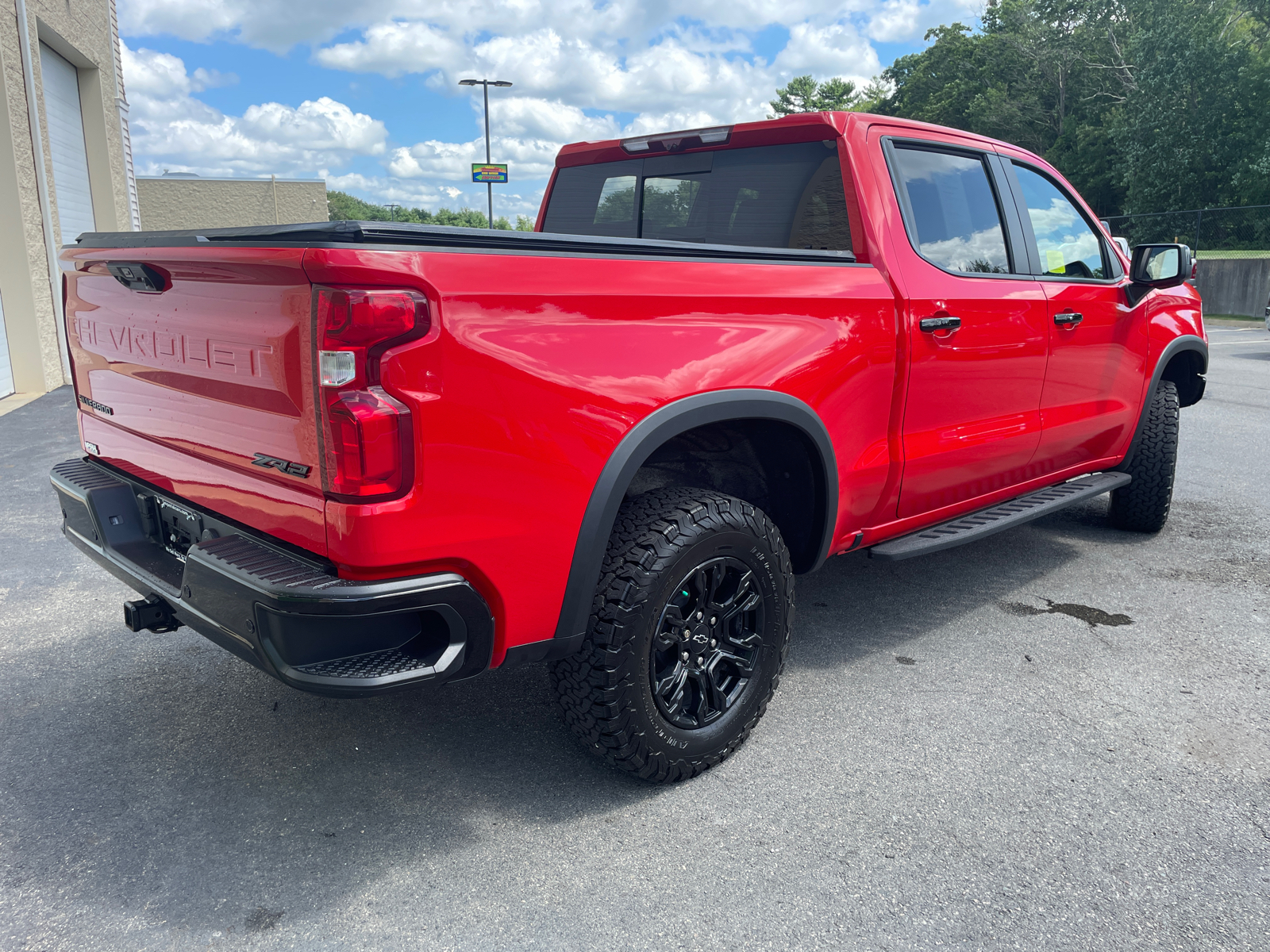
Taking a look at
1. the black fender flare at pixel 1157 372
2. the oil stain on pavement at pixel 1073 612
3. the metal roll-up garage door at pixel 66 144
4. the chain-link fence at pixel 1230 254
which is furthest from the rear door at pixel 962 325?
the chain-link fence at pixel 1230 254

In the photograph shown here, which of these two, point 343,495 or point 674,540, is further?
point 674,540

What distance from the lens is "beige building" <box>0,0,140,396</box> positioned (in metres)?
9.79

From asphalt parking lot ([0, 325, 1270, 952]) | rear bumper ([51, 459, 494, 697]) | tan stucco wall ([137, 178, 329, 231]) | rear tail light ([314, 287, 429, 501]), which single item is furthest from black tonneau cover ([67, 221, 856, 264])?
tan stucco wall ([137, 178, 329, 231])

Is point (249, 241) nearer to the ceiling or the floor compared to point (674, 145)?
nearer to the floor

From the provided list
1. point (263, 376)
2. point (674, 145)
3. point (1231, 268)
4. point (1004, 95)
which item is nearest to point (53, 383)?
point (674, 145)

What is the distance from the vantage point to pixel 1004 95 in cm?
4403

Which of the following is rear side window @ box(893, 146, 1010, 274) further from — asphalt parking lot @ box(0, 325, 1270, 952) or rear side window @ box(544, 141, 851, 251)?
asphalt parking lot @ box(0, 325, 1270, 952)

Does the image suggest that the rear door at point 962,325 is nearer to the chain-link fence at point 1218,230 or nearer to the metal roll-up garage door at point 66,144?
the metal roll-up garage door at point 66,144

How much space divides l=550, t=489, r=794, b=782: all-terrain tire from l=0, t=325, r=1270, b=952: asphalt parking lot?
169 mm

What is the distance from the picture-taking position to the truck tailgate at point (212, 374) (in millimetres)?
1987

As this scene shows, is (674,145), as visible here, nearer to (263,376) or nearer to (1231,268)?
(263,376)

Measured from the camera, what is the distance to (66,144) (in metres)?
12.0

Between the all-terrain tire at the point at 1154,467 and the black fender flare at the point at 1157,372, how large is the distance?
1.2 inches

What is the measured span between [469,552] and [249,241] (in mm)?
867
